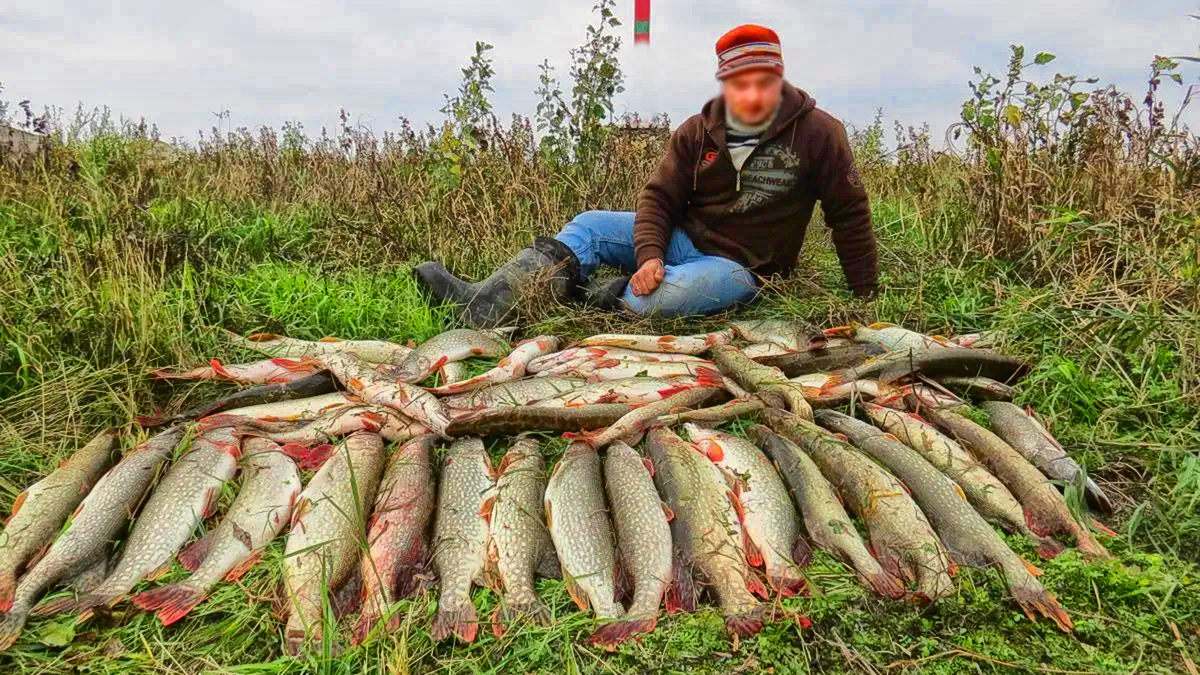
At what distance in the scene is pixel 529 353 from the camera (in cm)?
412

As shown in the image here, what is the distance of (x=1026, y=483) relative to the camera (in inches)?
118

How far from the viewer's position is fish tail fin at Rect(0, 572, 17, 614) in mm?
2395

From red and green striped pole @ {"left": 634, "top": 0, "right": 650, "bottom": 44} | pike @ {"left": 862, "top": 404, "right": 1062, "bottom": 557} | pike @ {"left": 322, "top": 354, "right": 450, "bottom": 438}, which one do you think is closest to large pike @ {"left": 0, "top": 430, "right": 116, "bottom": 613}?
pike @ {"left": 322, "top": 354, "right": 450, "bottom": 438}

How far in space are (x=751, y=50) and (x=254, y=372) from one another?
3.03 m

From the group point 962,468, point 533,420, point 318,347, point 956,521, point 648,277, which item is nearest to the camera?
point 956,521

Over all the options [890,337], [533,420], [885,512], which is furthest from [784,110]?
[885,512]

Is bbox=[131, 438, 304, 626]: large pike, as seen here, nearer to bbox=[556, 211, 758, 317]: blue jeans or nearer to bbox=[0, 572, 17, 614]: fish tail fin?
bbox=[0, 572, 17, 614]: fish tail fin

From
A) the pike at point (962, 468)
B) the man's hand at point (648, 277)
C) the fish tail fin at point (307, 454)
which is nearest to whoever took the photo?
the pike at point (962, 468)

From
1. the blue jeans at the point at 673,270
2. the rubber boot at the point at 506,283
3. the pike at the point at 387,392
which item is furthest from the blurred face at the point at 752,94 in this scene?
the pike at the point at 387,392

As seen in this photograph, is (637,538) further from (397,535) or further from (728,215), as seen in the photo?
(728,215)

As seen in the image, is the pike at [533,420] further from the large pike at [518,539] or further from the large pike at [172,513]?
the large pike at [172,513]

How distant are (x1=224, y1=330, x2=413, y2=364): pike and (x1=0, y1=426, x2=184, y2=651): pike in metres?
1.05

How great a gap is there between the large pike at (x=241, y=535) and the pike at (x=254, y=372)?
2.43 feet

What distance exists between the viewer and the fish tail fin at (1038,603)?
2.36 metres
